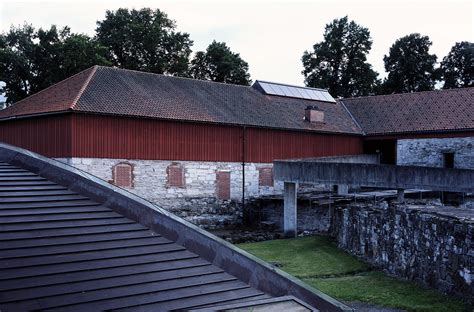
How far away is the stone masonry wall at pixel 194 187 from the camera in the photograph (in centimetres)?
2788

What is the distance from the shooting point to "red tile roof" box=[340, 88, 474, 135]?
35.5 meters

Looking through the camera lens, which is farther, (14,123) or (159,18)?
(159,18)

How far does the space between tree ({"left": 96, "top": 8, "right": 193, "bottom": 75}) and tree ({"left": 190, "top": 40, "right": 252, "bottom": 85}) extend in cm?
213

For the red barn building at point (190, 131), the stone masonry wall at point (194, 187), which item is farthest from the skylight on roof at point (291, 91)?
the stone masonry wall at point (194, 187)

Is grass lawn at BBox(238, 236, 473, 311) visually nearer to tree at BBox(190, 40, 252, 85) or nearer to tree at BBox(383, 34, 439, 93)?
tree at BBox(190, 40, 252, 85)

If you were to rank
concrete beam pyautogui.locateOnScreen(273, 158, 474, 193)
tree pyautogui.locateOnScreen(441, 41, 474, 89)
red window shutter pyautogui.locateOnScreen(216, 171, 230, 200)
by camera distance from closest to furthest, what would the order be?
concrete beam pyautogui.locateOnScreen(273, 158, 474, 193), red window shutter pyautogui.locateOnScreen(216, 171, 230, 200), tree pyautogui.locateOnScreen(441, 41, 474, 89)

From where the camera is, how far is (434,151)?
3562cm

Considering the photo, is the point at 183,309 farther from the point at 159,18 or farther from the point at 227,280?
the point at 159,18

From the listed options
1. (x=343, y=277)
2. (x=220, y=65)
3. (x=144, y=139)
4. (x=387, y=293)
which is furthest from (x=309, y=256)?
(x=220, y=65)

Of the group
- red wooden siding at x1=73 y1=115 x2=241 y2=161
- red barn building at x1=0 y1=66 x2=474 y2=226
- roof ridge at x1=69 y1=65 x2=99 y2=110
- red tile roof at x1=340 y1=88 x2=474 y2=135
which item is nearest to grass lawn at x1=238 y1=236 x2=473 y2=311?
red barn building at x1=0 y1=66 x2=474 y2=226

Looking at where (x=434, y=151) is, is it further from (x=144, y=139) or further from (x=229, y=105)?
(x=144, y=139)

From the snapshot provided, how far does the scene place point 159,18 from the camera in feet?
172

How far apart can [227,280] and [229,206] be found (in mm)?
22743

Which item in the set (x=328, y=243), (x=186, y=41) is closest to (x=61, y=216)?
(x=328, y=243)
